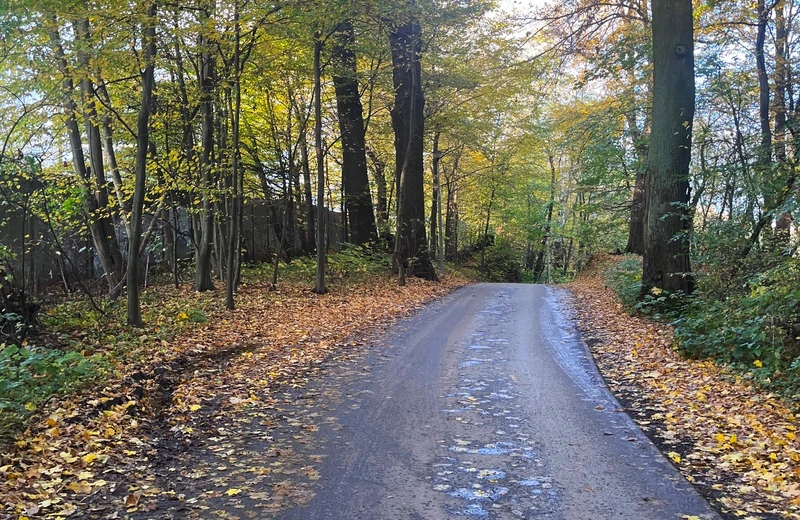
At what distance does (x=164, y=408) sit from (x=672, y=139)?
9.44 meters

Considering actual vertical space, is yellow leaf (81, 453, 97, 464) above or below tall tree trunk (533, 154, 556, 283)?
below

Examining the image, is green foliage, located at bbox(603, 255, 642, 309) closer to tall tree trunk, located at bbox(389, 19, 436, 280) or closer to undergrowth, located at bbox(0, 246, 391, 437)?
tall tree trunk, located at bbox(389, 19, 436, 280)

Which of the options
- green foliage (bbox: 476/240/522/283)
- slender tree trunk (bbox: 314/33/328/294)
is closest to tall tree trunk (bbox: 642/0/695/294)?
slender tree trunk (bbox: 314/33/328/294)

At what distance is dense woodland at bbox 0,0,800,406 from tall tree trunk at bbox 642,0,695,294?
0.03m

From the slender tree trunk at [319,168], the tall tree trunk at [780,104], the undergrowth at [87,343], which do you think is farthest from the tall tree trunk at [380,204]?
the tall tree trunk at [780,104]

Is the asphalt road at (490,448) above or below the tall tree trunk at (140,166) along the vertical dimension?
below

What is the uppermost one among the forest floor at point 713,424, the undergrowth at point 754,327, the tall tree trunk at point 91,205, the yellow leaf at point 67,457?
the tall tree trunk at point 91,205

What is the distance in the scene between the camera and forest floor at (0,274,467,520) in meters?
3.92

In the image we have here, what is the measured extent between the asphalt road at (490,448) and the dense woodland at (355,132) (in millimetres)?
2175

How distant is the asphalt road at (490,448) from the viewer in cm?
371

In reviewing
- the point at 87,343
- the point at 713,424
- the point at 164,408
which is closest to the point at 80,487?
the point at 164,408

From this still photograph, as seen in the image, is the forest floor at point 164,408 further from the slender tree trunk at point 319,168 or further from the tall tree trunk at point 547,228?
the tall tree trunk at point 547,228

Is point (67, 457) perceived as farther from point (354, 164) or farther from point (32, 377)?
point (354, 164)

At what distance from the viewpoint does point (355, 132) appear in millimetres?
19281
